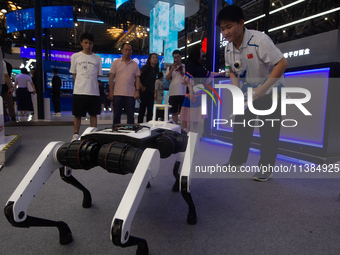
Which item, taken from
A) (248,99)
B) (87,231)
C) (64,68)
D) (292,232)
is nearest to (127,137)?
(87,231)

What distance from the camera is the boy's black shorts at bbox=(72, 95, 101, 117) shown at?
2680mm

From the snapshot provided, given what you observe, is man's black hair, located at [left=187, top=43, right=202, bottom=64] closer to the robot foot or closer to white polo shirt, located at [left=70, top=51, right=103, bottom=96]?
white polo shirt, located at [left=70, top=51, right=103, bottom=96]

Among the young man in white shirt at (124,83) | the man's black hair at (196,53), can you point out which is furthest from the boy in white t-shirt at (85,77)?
the man's black hair at (196,53)

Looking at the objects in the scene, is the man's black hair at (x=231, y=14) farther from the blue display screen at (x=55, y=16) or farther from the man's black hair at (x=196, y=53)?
the blue display screen at (x=55, y=16)

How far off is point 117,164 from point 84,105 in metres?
2.12

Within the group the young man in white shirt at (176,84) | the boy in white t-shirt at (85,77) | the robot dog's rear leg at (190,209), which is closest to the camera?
the robot dog's rear leg at (190,209)

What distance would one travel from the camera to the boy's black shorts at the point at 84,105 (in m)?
2.68

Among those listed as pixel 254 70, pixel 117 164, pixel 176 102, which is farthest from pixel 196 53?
pixel 117 164

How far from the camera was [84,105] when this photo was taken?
2.71 meters

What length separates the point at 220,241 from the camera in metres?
0.93

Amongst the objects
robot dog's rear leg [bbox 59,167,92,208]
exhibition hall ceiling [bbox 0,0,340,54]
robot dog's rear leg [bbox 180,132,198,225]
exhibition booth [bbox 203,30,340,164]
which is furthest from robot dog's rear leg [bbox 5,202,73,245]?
exhibition hall ceiling [bbox 0,0,340,54]

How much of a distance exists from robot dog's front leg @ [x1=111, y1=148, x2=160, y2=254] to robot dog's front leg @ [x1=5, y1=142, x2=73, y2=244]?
0.34 metres

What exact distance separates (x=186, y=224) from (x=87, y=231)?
452 mm

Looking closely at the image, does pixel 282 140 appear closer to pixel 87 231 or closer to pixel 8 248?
pixel 87 231
